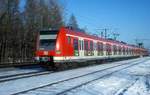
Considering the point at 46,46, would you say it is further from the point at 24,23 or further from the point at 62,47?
the point at 24,23

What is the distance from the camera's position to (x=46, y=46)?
25.5 metres

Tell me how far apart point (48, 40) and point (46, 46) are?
472mm

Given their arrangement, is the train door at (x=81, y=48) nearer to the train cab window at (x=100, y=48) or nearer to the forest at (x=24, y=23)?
the train cab window at (x=100, y=48)

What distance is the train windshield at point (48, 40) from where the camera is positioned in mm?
25359

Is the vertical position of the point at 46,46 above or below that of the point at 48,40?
below

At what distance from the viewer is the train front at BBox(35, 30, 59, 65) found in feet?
82.4

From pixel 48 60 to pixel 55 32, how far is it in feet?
7.15

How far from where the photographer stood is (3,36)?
47875mm

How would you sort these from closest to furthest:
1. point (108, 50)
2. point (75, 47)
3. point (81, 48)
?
1. point (75, 47)
2. point (81, 48)
3. point (108, 50)

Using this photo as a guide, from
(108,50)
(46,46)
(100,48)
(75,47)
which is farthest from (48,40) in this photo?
(108,50)

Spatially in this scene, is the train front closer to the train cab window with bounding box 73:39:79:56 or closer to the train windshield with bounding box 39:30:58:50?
the train windshield with bounding box 39:30:58:50

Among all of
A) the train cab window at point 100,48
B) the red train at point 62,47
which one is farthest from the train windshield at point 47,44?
the train cab window at point 100,48

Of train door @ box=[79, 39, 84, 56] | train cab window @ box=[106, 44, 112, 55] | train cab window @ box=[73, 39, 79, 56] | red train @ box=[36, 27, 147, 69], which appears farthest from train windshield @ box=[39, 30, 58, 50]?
train cab window @ box=[106, 44, 112, 55]

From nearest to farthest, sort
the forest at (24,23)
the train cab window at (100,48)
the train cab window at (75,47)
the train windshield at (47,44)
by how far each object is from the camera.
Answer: the train windshield at (47,44) < the train cab window at (75,47) < the train cab window at (100,48) < the forest at (24,23)
